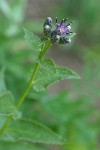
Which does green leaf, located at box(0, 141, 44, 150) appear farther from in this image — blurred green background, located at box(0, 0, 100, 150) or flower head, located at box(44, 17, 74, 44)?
flower head, located at box(44, 17, 74, 44)

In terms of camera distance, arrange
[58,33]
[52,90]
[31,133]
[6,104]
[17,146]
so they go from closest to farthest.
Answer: [58,33] → [6,104] → [31,133] → [17,146] → [52,90]

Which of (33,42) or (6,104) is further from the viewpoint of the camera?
(6,104)

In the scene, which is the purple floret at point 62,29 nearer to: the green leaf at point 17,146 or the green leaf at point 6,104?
the green leaf at point 6,104

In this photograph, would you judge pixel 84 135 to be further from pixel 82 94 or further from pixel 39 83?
pixel 39 83

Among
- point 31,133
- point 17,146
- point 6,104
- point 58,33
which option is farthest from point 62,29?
point 17,146

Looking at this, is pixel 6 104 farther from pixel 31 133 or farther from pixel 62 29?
pixel 62 29

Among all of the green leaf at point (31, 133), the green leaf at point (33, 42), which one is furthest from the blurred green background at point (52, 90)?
the green leaf at point (33, 42)
